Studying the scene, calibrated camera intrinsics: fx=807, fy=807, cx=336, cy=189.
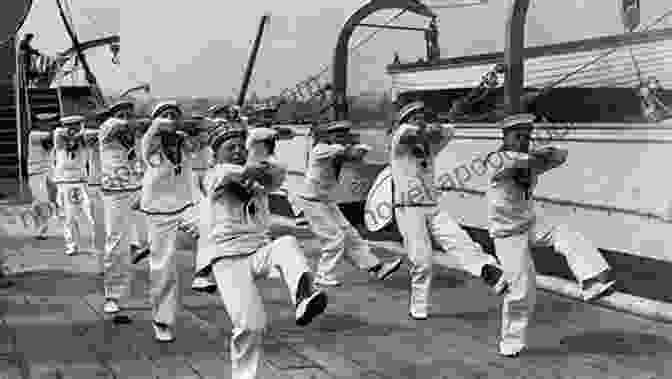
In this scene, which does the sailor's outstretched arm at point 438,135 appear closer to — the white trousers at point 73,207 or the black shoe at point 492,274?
the black shoe at point 492,274

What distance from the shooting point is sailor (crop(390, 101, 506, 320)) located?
7637 mm

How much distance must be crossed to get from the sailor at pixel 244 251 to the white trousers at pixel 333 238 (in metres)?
3.66

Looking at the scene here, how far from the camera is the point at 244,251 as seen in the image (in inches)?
205

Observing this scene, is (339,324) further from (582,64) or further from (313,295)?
(582,64)

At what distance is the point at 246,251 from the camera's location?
205 inches

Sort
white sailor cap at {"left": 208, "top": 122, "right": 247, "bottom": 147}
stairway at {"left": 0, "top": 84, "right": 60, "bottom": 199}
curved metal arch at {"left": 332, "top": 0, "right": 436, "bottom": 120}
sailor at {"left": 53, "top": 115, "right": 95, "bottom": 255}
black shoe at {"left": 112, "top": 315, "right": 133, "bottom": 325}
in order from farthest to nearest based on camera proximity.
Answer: stairway at {"left": 0, "top": 84, "right": 60, "bottom": 199}
curved metal arch at {"left": 332, "top": 0, "right": 436, "bottom": 120}
sailor at {"left": 53, "top": 115, "right": 95, "bottom": 255}
black shoe at {"left": 112, "top": 315, "right": 133, "bottom": 325}
white sailor cap at {"left": 208, "top": 122, "right": 247, "bottom": 147}

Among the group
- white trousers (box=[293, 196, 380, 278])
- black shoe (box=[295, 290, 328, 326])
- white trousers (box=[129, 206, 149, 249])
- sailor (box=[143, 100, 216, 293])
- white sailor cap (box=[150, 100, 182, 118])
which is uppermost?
white sailor cap (box=[150, 100, 182, 118])

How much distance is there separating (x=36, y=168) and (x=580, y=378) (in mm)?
11938

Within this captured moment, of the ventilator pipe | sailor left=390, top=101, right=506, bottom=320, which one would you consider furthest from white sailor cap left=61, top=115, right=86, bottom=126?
the ventilator pipe

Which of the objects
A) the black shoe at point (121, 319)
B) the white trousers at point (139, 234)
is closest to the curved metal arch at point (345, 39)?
the white trousers at point (139, 234)

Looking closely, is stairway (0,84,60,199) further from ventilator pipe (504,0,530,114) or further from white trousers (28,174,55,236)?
ventilator pipe (504,0,530,114)

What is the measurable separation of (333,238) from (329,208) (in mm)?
363

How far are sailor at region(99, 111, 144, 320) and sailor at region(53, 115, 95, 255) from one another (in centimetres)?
362

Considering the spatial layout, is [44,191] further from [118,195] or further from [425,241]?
[425,241]
